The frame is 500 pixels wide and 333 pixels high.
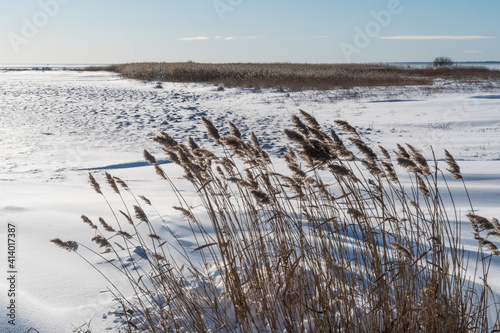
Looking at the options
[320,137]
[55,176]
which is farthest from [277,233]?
[55,176]

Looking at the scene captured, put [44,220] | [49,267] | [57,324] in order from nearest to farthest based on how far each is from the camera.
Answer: [57,324] → [49,267] → [44,220]

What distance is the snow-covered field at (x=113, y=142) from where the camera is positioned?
3.03 metres

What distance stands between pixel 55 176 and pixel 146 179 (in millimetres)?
1671

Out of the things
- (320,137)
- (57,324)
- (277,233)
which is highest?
(320,137)

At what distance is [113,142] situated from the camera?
9.95 metres

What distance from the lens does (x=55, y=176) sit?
7.16 meters

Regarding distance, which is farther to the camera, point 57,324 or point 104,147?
point 104,147

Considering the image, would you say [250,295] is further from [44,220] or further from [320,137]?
[44,220]

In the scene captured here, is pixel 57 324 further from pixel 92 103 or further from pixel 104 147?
pixel 92 103

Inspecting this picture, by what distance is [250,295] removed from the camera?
2.60 metres

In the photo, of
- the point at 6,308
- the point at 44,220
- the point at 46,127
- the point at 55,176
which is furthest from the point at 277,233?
the point at 46,127

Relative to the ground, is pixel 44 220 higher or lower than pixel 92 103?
lower

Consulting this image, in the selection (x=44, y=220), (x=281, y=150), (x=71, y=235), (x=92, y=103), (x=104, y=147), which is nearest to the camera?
(x=71, y=235)

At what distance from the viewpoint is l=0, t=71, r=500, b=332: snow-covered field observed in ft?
9.94
